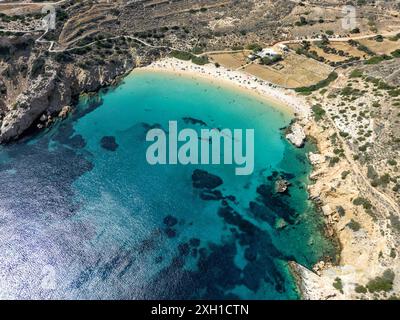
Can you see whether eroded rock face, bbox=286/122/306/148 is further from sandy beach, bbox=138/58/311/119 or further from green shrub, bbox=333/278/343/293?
green shrub, bbox=333/278/343/293

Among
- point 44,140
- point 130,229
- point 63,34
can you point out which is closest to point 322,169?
point 130,229

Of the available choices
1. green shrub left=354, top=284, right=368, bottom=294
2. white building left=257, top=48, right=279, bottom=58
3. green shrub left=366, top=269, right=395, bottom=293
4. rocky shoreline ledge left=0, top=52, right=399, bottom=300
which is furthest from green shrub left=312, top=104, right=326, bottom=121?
green shrub left=354, top=284, right=368, bottom=294

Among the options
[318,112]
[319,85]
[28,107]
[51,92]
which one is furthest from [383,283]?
[51,92]

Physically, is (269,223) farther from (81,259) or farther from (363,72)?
(363,72)

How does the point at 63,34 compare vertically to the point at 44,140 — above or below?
above

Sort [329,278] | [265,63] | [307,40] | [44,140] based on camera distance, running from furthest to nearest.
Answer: [307,40] < [265,63] < [44,140] < [329,278]
